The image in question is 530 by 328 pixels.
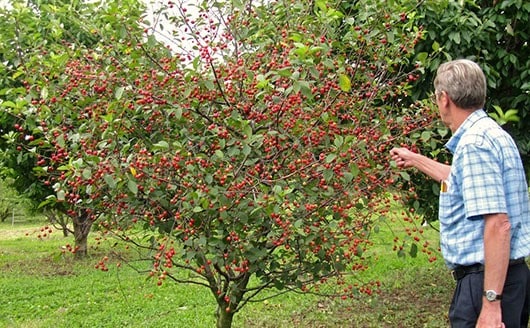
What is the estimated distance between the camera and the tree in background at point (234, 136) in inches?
105

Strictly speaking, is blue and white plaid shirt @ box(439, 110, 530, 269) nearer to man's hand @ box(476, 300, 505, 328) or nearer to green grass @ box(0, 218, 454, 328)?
man's hand @ box(476, 300, 505, 328)

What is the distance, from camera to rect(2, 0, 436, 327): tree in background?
2.66 metres

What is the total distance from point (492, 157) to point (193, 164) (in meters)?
1.29

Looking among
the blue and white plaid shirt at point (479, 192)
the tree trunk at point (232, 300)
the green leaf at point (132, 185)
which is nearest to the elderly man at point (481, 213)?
the blue and white plaid shirt at point (479, 192)

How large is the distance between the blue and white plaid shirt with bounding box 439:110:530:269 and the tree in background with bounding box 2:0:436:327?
1.62 ft

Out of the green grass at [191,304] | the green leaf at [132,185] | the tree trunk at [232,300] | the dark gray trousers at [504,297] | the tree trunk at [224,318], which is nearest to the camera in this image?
the dark gray trousers at [504,297]

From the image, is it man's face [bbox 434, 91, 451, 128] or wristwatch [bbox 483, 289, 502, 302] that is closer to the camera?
wristwatch [bbox 483, 289, 502, 302]

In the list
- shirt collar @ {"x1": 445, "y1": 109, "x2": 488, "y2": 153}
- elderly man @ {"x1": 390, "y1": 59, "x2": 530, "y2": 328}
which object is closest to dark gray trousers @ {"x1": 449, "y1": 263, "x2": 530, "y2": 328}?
elderly man @ {"x1": 390, "y1": 59, "x2": 530, "y2": 328}

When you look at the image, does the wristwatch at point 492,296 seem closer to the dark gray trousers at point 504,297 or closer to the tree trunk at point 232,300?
the dark gray trousers at point 504,297

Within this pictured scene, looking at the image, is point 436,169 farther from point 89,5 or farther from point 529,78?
point 529,78

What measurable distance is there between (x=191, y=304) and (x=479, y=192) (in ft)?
17.8

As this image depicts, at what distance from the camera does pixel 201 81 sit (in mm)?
2727

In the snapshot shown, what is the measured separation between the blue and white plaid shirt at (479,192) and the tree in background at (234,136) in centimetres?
→ 49

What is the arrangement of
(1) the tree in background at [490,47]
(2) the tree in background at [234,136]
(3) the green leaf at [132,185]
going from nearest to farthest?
(3) the green leaf at [132,185] < (2) the tree in background at [234,136] < (1) the tree in background at [490,47]
